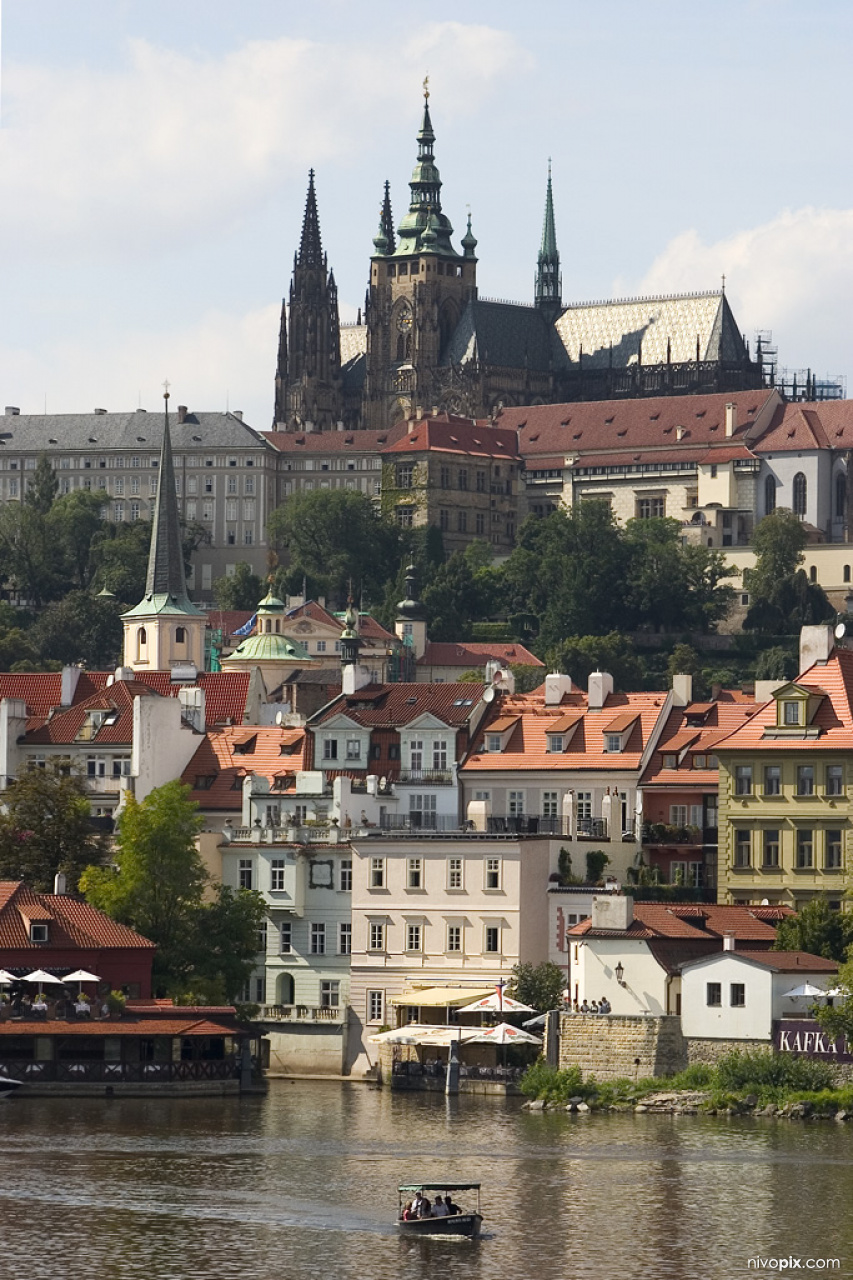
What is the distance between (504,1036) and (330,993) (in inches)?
421

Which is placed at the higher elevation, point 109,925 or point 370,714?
point 370,714

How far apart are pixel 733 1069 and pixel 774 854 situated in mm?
13566

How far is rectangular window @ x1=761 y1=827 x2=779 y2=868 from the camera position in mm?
98812

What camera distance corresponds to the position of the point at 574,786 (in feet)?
344

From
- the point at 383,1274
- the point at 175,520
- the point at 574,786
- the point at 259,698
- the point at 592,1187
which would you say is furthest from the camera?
the point at 175,520

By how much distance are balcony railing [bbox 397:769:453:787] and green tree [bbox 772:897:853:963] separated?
15998 millimetres

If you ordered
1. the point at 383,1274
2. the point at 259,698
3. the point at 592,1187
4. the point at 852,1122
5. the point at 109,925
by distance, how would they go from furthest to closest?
1. the point at 259,698
2. the point at 109,925
3. the point at 852,1122
4. the point at 592,1187
5. the point at 383,1274

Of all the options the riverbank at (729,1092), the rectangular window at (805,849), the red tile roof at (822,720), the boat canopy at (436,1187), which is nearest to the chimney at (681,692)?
the red tile roof at (822,720)

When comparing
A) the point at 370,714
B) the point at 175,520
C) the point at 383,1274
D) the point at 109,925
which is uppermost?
the point at 175,520

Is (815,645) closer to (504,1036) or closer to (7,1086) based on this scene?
(504,1036)

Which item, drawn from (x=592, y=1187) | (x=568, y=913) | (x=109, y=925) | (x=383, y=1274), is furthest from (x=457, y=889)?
(x=383, y=1274)

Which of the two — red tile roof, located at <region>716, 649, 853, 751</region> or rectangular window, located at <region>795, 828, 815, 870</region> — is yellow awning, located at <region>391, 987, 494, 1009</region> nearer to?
rectangular window, located at <region>795, 828, 815, 870</region>

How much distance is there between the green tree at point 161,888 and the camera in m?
97.1

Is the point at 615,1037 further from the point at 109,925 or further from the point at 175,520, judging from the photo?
the point at 175,520
